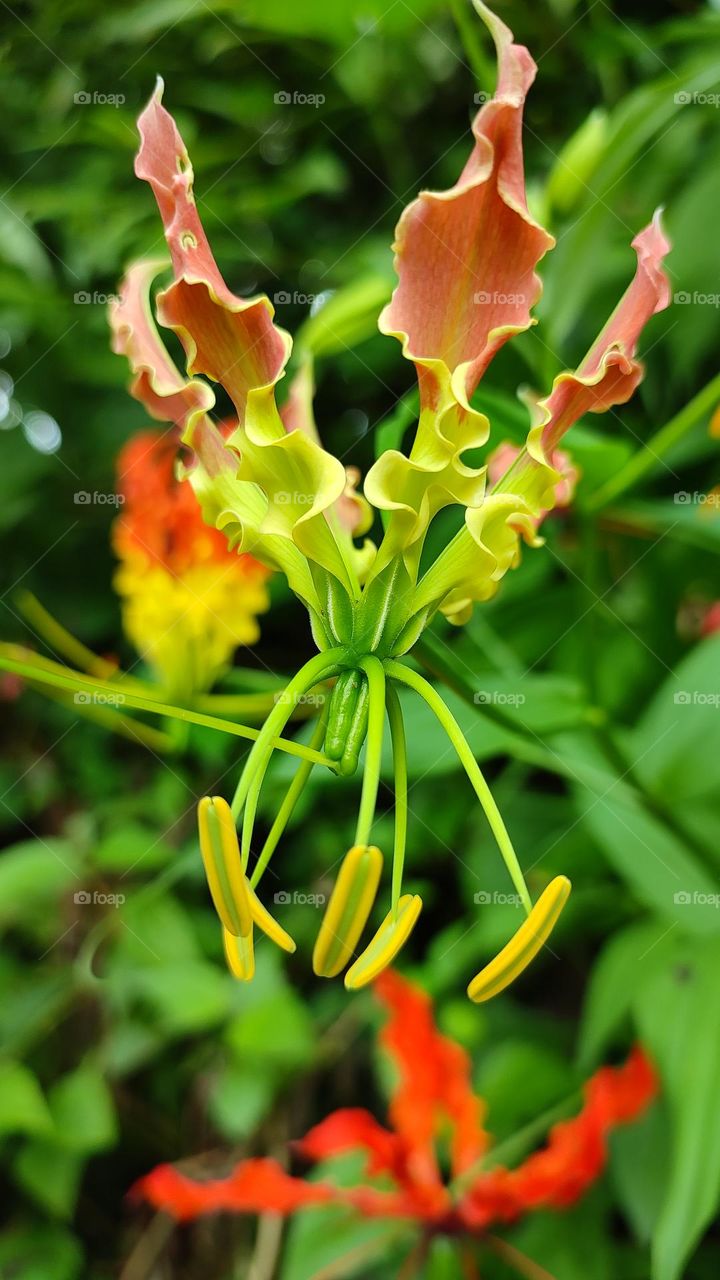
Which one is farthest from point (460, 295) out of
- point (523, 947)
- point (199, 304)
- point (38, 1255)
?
point (38, 1255)

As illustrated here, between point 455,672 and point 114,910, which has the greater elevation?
point 455,672

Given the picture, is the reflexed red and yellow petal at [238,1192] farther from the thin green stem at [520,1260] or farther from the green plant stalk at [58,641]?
the green plant stalk at [58,641]

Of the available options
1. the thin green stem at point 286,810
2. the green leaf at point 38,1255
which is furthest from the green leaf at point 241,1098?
the thin green stem at point 286,810

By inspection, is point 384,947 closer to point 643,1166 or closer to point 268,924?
point 268,924

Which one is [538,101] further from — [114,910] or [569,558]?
[114,910]

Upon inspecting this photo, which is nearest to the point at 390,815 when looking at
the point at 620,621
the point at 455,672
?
the point at 620,621

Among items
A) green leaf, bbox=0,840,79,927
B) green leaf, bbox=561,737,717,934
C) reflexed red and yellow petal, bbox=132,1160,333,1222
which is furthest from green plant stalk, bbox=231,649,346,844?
green leaf, bbox=0,840,79,927
